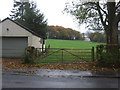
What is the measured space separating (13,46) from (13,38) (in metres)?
1.06

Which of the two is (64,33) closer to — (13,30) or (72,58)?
(13,30)

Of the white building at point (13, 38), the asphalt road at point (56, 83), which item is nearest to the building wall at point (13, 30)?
the white building at point (13, 38)

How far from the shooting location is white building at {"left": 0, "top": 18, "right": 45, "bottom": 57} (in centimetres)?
1630

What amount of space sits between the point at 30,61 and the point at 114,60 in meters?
6.86

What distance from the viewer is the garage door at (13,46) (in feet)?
53.5

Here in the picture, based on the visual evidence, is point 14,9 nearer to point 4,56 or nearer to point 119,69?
point 4,56

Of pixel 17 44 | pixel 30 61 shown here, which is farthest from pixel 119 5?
pixel 17 44

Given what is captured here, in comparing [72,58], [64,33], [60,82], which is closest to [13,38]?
[72,58]

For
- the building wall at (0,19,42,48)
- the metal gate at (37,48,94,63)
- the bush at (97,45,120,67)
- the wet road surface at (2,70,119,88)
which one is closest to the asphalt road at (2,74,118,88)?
the wet road surface at (2,70,119,88)

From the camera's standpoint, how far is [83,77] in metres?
7.35

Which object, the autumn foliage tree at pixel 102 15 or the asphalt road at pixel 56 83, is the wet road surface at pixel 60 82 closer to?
the asphalt road at pixel 56 83

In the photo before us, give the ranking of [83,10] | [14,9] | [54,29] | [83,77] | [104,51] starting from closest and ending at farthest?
1. [83,77]
2. [104,51]
3. [83,10]
4. [14,9]
5. [54,29]

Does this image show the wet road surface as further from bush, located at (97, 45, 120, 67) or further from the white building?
the white building

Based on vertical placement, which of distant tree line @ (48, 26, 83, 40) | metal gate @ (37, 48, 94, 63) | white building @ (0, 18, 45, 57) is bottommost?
metal gate @ (37, 48, 94, 63)
